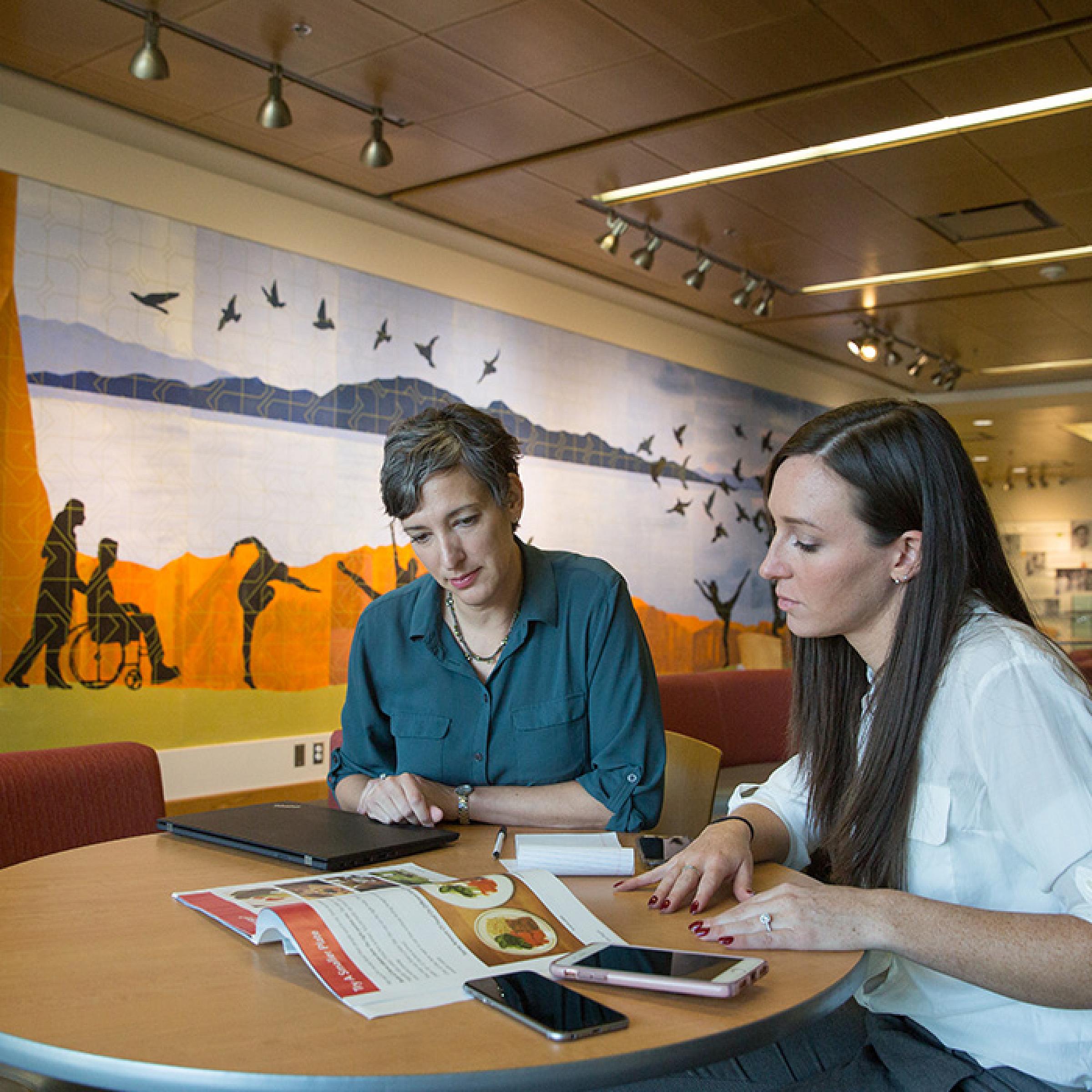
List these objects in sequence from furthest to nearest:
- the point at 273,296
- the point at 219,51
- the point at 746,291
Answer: the point at 746,291, the point at 273,296, the point at 219,51

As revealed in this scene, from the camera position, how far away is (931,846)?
1389 millimetres

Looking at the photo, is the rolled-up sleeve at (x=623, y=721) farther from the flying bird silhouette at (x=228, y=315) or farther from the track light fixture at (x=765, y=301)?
the track light fixture at (x=765, y=301)

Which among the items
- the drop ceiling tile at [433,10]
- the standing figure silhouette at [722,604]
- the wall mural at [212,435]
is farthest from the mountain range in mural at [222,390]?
the standing figure silhouette at [722,604]

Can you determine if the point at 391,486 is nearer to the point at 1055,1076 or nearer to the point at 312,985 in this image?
the point at 312,985

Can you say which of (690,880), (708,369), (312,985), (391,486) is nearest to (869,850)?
(690,880)

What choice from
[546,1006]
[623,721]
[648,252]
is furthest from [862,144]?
[546,1006]

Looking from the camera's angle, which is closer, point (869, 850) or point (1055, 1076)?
point (1055, 1076)

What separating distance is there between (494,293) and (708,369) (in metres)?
2.57

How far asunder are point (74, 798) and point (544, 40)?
324cm

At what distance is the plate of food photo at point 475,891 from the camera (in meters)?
1.34

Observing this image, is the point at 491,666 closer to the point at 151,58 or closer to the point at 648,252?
the point at 151,58

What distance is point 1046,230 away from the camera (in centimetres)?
620

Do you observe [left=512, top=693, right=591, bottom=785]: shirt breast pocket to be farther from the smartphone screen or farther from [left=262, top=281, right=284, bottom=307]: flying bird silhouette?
[left=262, top=281, right=284, bottom=307]: flying bird silhouette

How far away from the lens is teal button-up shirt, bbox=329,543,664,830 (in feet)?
7.12
